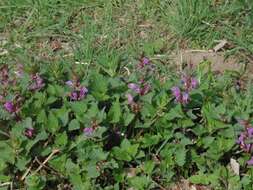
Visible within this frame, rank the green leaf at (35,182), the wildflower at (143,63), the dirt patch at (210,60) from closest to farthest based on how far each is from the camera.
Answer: the green leaf at (35,182) → the wildflower at (143,63) → the dirt patch at (210,60)

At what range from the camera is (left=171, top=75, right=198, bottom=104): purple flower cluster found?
325 cm

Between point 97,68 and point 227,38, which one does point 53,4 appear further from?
point 227,38

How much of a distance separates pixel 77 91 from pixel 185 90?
51cm

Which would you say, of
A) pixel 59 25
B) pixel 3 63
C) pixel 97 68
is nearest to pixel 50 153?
pixel 97 68

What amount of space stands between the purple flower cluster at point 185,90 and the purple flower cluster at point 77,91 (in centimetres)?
42

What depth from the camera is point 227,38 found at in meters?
4.11

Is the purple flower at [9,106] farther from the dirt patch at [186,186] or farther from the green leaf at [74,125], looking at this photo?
the dirt patch at [186,186]

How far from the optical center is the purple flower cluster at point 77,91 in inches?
130

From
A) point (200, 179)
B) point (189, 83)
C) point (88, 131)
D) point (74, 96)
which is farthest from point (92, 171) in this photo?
point (189, 83)

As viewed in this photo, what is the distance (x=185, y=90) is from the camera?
331 cm

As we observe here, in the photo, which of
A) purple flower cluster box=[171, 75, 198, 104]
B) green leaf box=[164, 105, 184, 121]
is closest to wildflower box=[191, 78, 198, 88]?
purple flower cluster box=[171, 75, 198, 104]

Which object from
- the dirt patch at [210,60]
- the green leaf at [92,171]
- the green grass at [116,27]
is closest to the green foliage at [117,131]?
the green leaf at [92,171]

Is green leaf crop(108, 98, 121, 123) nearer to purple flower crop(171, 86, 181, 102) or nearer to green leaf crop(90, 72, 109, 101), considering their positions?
green leaf crop(90, 72, 109, 101)

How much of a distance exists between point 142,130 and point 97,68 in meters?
0.54
